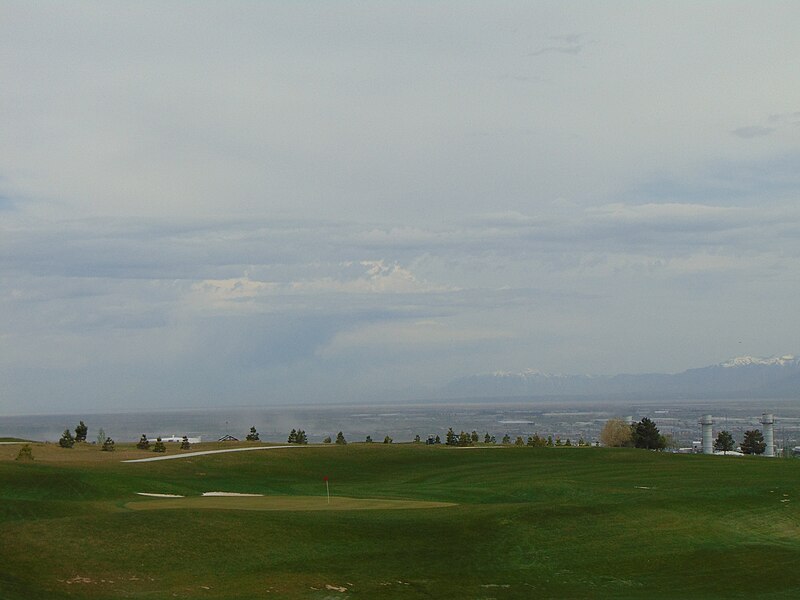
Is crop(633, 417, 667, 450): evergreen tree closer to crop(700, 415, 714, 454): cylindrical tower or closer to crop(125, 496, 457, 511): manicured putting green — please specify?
crop(700, 415, 714, 454): cylindrical tower

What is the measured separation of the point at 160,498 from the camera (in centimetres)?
4512

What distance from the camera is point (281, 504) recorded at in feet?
140

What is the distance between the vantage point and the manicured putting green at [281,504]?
39781 mm

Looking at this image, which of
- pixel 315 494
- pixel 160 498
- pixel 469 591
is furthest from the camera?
pixel 315 494

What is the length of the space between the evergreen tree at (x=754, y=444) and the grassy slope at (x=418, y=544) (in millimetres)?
51496

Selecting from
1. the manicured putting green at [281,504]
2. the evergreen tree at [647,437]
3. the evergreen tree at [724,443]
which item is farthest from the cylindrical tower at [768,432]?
the manicured putting green at [281,504]

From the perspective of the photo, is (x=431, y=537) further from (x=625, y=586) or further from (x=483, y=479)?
(x=483, y=479)

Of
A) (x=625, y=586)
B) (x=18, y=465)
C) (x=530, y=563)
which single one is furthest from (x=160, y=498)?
(x=625, y=586)

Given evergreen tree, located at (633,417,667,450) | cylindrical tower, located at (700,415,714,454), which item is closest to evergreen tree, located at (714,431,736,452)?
cylindrical tower, located at (700,415,714,454)

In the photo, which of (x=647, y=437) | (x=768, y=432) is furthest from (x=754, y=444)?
(x=647, y=437)

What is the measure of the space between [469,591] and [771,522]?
19063mm

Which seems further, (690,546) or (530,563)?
(690,546)

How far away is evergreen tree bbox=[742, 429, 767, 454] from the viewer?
101188 mm

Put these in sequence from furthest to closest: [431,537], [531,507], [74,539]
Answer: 1. [531,507]
2. [431,537]
3. [74,539]
